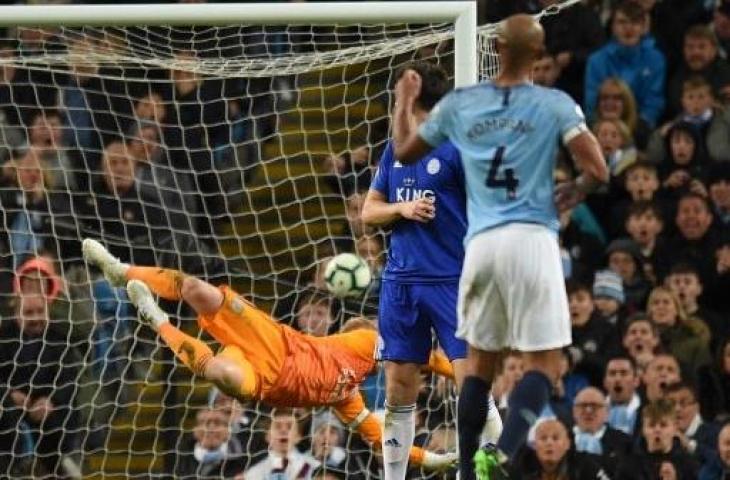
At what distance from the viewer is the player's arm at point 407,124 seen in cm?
845

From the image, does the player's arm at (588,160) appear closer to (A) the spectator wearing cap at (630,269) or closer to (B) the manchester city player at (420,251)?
(B) the manchester city player at (420,251)

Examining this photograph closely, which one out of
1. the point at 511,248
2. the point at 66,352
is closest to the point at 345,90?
the point at 66,352

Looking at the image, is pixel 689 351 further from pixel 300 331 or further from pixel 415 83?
pixel 415 83

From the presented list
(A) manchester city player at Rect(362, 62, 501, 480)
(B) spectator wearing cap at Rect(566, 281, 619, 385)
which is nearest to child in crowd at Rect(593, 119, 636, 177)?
(B) spectator wearing cap at Rect(566, 281, 619, 385)

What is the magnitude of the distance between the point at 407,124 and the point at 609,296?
169 inches

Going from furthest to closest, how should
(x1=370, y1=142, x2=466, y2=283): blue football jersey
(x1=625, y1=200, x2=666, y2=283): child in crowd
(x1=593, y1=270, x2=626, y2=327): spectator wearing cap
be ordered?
(x1=625, y1=200, x2=666, y2=283): child in crowd < (x1=593, y1=270, x2=626, y2=327): spectator wearing cap < (x1=370, y1=142, x2=466, y2=283): blue football jersey

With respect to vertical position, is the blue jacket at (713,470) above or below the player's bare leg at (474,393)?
below

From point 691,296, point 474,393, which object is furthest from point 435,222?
point 691,296

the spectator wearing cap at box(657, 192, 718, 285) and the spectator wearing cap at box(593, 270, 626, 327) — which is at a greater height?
the spectator wearing cap at box(657, 192, 718, 285)

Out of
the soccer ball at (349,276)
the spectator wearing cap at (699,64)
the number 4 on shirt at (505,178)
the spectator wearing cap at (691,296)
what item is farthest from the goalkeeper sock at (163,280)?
the spectator wearing cap at (699,64)

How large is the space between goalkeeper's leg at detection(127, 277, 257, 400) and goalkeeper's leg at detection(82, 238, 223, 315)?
7cm

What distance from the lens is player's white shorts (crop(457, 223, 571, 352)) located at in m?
8.17

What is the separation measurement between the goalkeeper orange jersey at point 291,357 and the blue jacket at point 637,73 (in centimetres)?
367

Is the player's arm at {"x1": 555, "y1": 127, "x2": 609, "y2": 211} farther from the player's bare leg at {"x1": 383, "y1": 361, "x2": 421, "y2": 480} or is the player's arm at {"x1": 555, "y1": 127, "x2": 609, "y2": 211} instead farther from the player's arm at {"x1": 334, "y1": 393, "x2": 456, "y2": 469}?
the player's arm at {"x1": 334, "y1": 393, "x2": 456, "y2": 469}
